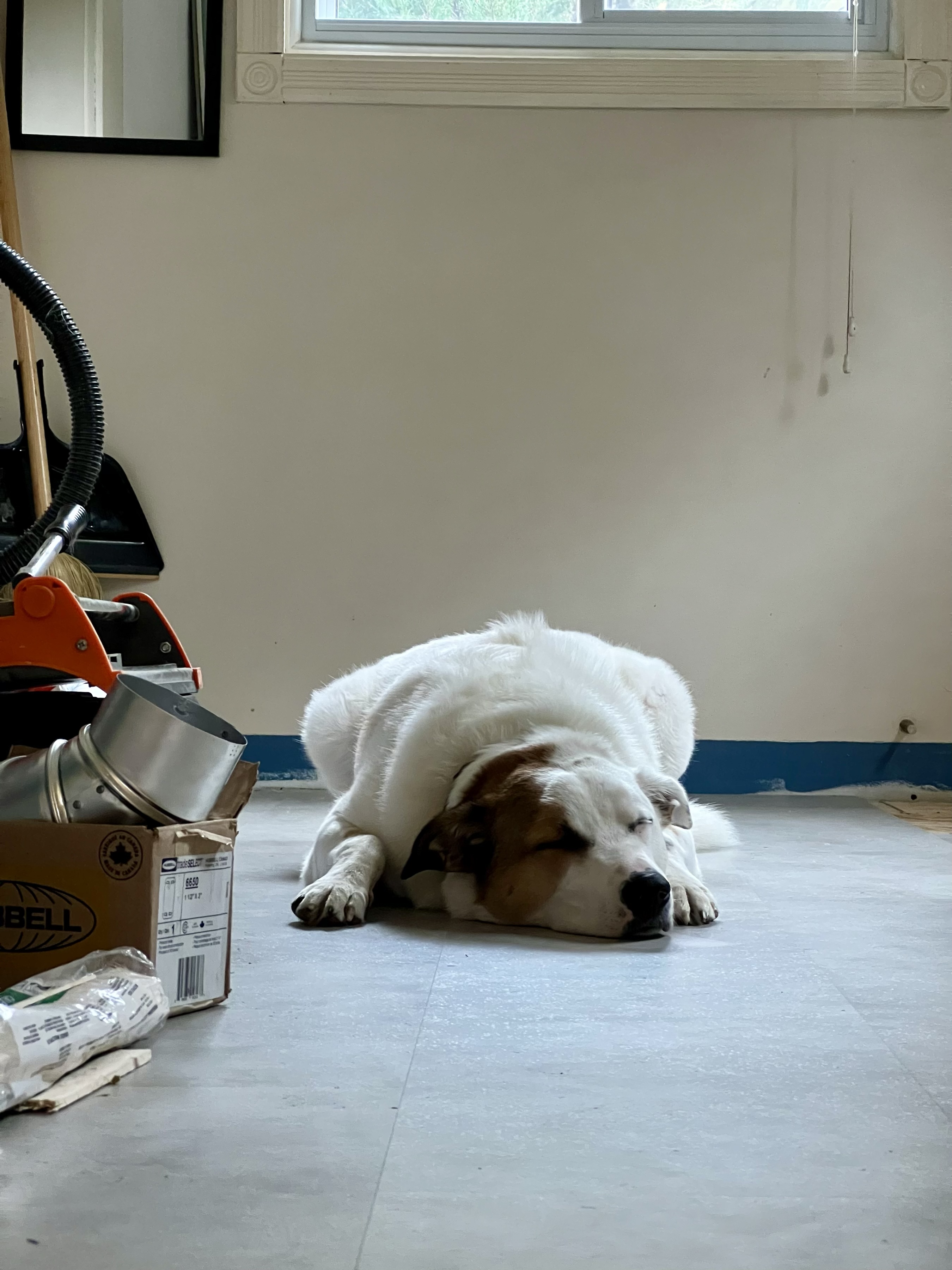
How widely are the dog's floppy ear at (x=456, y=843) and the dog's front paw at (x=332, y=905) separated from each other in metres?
0.08

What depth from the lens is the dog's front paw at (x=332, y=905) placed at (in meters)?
1.75

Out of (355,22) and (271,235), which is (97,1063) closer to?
(271,235)

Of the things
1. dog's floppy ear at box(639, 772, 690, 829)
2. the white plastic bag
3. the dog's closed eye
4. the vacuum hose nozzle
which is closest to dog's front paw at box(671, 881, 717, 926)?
dog's floppy ear at box(639, 772, 690, 829)

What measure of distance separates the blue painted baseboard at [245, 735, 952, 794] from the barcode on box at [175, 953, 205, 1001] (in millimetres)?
A: 2209

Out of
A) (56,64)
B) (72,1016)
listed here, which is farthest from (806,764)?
(56,64)

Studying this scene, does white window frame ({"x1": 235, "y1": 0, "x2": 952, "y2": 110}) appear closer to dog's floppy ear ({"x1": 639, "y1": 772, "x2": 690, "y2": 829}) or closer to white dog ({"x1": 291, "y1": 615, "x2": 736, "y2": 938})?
white dog ({"x1": 291, "y1": 615, "x2": 736, "y2": 938})

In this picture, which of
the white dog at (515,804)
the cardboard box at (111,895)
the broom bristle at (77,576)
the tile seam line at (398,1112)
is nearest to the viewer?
the tile seam line at (398,1112)

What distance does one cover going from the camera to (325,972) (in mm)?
1497

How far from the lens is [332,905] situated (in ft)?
5.74

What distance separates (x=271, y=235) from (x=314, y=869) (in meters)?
2.18

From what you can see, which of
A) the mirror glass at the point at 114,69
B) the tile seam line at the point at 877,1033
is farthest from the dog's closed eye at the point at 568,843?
the mirror glass at the point at 114,69

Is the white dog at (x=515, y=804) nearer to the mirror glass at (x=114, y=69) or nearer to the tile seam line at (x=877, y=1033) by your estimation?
the tile seam line at (x=877, y=1033)

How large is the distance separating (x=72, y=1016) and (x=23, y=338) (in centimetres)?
272

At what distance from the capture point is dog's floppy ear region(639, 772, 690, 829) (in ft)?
6.08
